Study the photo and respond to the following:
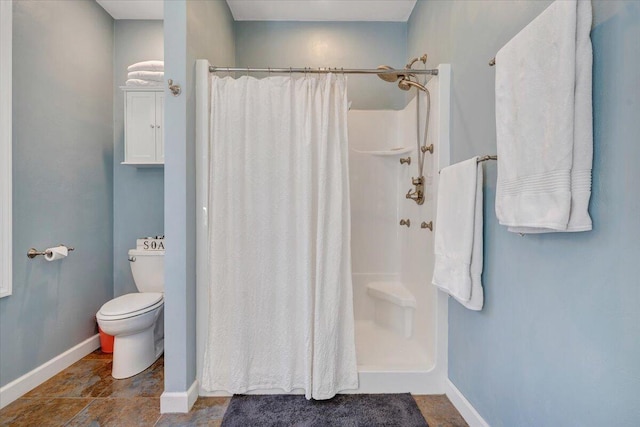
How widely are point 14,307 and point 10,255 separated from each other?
1.01ft

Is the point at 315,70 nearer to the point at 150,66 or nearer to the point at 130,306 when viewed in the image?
the point at 150,66

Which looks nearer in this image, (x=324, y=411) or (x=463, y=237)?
(x=463, y=237)

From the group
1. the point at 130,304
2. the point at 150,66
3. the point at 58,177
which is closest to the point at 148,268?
the point at 130,304

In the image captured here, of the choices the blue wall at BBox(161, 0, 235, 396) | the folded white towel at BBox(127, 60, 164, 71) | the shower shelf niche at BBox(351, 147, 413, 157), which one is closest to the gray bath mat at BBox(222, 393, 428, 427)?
the blue wall at BBox(161, 0, 235, 396)

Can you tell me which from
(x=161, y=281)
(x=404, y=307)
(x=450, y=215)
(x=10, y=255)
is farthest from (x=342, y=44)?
(x=10, y=255)

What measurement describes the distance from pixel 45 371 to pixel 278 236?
1725mm

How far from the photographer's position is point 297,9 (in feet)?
8.08

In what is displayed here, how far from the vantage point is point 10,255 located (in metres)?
1.68

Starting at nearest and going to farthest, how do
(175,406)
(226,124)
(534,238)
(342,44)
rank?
(534,238) → (175,406) → (226,124) → (342,44)

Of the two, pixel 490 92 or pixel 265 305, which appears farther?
pixel 265 305

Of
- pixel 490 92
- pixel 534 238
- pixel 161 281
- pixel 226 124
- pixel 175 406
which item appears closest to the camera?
pixel 534 238

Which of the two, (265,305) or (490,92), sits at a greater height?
(490,92)

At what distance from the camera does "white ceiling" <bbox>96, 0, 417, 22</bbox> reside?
2369 mm

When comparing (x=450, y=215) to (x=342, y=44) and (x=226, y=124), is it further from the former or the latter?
(x=342, y=44)
